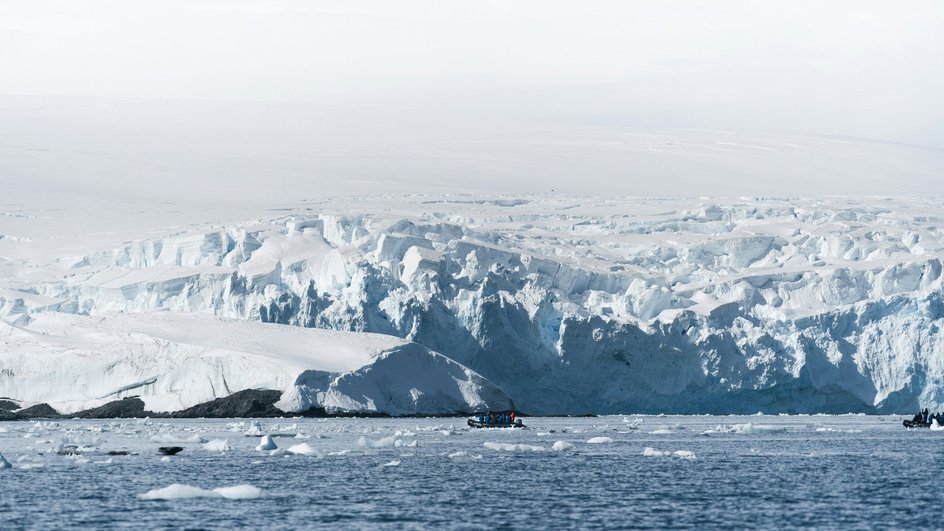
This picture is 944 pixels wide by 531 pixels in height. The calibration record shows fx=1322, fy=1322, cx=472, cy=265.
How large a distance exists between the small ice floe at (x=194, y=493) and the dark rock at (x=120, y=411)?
38930mm

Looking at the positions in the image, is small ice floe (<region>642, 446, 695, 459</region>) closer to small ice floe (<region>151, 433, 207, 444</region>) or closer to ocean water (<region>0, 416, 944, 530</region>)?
ocean water (<region>0, 416, 944, 530</region>)

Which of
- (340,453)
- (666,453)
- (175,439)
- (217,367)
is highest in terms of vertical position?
(666,453)

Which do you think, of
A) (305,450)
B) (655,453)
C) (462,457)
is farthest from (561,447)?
(305,450)

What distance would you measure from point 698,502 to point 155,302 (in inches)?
2116

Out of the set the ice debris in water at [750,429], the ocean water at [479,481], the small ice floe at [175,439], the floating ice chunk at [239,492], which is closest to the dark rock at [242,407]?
the ocean water at [479,481]

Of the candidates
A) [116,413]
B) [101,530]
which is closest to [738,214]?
[116,413]

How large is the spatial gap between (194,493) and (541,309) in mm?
46164

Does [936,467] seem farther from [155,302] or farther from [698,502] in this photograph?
[155,302]

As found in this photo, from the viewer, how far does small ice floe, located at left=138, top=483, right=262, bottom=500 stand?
27.1 metres

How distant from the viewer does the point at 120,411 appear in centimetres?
6556

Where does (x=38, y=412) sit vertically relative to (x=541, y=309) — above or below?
below

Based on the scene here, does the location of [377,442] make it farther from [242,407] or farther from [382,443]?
[242,407]

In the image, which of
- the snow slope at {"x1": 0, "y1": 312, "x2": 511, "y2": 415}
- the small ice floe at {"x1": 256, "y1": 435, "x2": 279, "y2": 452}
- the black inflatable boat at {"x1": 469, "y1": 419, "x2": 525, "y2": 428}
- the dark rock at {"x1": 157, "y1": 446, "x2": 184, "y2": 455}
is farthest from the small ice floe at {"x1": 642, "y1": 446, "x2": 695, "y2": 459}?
the snow slope at {"x1": 0, "y1": 312, "x2": 511, "y2": 415}

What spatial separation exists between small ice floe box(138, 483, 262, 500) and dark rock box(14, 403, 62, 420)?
40691 millimetres
